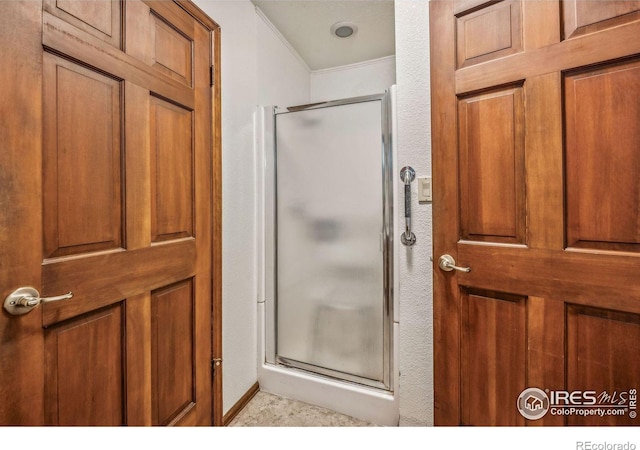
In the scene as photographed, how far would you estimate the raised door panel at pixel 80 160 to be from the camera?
0.78 metres

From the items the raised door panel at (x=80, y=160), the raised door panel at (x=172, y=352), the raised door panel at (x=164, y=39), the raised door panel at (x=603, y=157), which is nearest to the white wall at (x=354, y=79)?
the raised door panel at (x=164, y=39)

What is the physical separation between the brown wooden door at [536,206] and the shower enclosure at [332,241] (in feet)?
1.28

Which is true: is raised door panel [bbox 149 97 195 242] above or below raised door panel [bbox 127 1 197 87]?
below

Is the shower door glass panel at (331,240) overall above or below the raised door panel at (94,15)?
below

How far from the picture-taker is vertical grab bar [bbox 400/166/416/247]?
1292 mm

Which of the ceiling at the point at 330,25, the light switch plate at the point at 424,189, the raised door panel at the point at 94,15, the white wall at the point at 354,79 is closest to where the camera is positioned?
the raised door panel at the point at 94,15

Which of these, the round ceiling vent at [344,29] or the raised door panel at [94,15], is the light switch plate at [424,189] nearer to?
the raised door panel at [94,15]

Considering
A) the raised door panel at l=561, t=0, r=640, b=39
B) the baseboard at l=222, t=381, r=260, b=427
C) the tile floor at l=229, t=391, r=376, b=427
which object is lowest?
the tile floor at l=229, t=391, r=376, b=427

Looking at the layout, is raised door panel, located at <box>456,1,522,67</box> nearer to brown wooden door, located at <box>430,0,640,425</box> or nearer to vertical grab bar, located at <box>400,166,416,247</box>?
brown wooden door, located at <box>430,0,640,425</box>

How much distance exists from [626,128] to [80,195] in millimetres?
1627

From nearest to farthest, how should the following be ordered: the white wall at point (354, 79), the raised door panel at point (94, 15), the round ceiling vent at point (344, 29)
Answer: the raised door panel at point (94, 15)
the round ceiling vent at point (344, 29)
the white wall at point (354, 79)

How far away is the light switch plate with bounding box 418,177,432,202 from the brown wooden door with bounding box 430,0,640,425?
81mm

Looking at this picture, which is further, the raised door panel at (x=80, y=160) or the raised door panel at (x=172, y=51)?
the raised door panel at (x=172, y=51)

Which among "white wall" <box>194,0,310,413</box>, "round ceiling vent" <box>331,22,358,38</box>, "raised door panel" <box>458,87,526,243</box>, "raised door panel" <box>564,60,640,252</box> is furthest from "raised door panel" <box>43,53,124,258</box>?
"round ceiling vent" <box>331,22,358,38</box>
